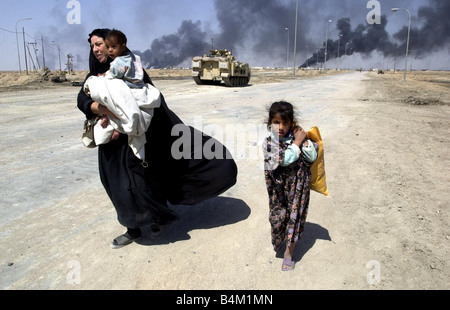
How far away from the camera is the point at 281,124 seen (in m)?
2.46

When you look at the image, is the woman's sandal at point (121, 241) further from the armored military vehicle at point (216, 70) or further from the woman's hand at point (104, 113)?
the armored military vehicle at point (216, 70)

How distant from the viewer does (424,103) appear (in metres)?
13.7

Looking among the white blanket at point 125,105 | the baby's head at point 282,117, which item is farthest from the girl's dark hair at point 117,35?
the baby's head at point 282,117

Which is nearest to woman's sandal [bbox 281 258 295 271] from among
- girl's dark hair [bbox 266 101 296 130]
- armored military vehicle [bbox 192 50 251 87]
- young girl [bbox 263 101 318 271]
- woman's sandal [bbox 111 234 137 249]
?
young girl [bbox 263 101 318 271]

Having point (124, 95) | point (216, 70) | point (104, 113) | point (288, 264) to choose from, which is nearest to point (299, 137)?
point (288, 264)

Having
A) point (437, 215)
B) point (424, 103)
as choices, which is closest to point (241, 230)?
point (437, 215)

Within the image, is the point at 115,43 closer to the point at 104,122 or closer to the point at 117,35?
the point at 117,35

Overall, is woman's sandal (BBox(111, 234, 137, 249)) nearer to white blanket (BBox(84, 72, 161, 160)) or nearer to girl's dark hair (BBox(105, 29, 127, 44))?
white blanket (BBox(84, 72, 161, 160))

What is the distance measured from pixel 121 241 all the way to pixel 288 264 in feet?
4.58

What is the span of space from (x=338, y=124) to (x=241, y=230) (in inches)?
233

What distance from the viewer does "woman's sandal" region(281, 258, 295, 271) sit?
2680 mm

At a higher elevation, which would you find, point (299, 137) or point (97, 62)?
point (97, 62)

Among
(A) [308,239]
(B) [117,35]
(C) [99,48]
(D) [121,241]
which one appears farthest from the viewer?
(A) [308,239]

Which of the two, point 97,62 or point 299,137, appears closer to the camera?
point 299,137
